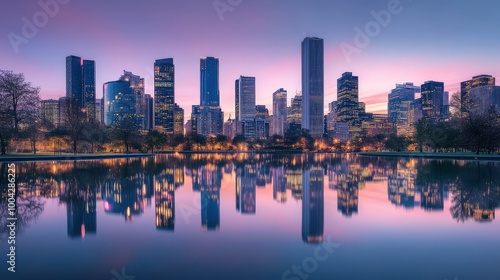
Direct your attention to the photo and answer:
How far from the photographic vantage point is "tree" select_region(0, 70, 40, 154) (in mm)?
44781

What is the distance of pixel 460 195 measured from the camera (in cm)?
1386

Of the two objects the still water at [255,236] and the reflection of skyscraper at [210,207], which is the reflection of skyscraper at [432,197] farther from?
the reflection of skyscraper at [210,207]

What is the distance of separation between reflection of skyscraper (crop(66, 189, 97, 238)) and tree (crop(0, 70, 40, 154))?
42959 millimetres

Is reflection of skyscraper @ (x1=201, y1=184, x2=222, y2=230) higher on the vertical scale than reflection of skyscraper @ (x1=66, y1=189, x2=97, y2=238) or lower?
lower

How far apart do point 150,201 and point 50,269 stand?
23.0 ft

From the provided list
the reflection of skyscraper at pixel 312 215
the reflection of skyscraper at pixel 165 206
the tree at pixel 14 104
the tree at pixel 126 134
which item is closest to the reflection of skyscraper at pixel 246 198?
the reflection of skyscraper at pixel 312 215

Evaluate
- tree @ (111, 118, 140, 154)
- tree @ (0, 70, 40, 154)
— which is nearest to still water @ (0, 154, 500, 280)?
tree @ (0, 70, 40, 154)

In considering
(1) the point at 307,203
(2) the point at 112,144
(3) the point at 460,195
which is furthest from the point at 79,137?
(3) the point at 460,195

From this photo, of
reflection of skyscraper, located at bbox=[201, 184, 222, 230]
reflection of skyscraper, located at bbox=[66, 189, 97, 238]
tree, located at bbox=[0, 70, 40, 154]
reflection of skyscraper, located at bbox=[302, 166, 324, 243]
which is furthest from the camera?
tree, located at bbox=[0, 70, 40, 154]

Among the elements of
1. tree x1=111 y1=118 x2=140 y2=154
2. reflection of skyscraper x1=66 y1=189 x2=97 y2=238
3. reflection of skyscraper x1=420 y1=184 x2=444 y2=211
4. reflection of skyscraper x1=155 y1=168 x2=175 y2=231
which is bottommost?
reflection of skyscraper x1=420 y1=184 x2=444 y2=211

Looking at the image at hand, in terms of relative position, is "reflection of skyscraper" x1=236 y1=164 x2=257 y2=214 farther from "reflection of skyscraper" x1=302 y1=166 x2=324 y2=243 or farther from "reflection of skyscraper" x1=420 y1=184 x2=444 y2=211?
"reflection of skyscraper" x1=420 y1=184 x2=444 y2=211

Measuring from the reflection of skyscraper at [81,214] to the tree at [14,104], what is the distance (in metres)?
43.0

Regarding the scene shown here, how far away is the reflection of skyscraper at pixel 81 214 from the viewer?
8530 millimetres

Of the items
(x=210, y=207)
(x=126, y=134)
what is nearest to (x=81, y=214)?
(x=210, y=207)
